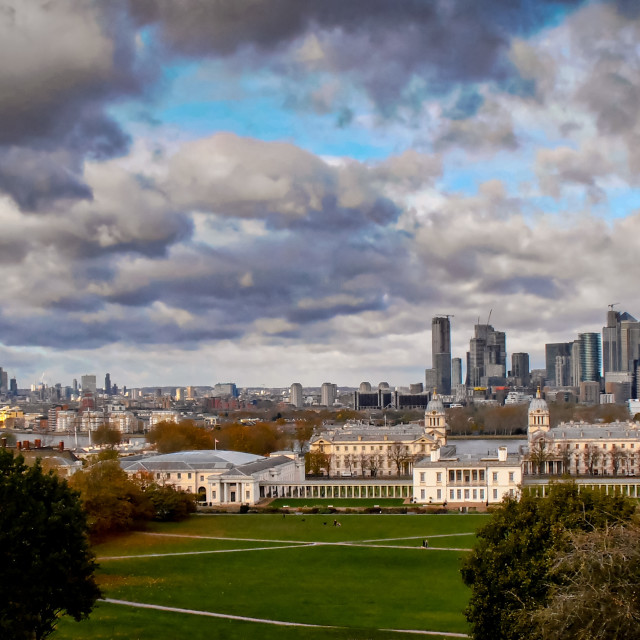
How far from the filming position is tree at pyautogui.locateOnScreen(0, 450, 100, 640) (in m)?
31.0

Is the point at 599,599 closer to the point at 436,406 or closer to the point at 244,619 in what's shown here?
the point at 244,619

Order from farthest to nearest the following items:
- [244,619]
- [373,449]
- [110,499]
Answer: [373,449]
[110,499]
[244,619]

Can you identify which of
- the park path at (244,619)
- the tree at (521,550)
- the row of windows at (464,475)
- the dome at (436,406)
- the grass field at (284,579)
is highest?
the dome at (436,406)

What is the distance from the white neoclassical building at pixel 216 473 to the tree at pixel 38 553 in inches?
1952

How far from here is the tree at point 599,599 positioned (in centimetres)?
2166

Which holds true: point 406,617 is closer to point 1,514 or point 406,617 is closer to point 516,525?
point 516,525

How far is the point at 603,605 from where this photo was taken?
21.6 m

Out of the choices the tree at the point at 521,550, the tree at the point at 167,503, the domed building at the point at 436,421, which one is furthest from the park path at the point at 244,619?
the domed building at the point at 436,421

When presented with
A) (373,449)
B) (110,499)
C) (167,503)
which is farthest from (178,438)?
(110,499)

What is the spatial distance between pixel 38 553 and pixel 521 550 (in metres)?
16.3

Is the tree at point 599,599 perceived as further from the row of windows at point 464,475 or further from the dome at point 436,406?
the dome at point 436,406

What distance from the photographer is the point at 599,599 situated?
21781 mm

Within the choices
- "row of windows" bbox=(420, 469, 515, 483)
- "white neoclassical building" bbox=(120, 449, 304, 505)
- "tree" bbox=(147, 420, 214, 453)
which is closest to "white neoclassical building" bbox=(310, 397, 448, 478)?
"tree" bbox=(147, 420, 214, 453)

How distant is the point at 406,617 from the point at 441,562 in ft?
44.2
